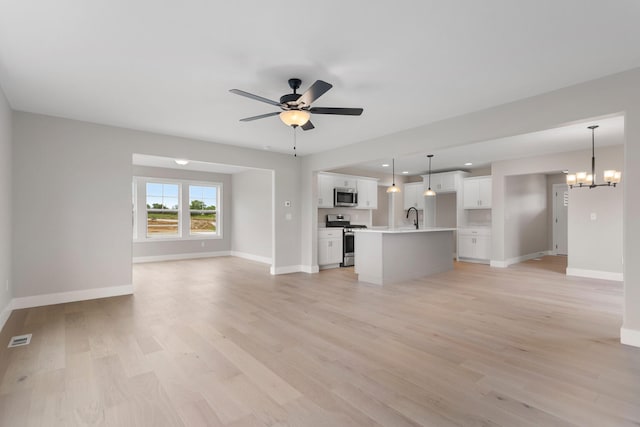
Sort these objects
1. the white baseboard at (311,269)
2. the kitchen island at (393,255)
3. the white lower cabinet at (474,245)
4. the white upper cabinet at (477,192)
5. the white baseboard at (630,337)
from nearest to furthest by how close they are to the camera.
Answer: the white baseboard at (630,337) → the kitchen island at (393,255) → the white baseboard at (311,269) → the white lower cabinet at (474,245) → the white upper cabinet at (477,192)

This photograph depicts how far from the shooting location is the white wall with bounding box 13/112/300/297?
4.08 meters

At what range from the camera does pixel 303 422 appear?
179 cm

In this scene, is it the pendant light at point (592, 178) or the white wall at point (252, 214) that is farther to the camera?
the white wall at point (252, 214)

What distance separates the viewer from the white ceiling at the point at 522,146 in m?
4.87

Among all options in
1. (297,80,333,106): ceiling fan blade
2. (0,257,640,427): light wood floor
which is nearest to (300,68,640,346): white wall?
(0,257,640,427): light wood floor

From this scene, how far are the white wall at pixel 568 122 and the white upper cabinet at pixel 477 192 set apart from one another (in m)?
4.29

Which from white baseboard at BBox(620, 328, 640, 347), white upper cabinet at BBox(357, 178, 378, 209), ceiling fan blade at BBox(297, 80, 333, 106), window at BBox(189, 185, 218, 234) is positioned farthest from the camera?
window at BBox(189, 185, 218, 234)

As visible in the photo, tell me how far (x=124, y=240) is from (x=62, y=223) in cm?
78

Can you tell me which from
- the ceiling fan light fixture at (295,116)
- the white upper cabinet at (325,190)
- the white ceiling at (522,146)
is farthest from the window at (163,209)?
the ceiling fan light fixture at (295,116)

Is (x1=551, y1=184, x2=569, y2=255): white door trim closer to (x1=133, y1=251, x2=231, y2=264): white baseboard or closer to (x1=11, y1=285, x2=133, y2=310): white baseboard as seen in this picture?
(x1=133, y1=251, x2=231, y2=264): white baseboard

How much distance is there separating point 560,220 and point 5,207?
12214 mm

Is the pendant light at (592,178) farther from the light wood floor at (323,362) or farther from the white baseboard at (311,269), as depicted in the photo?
the white baseboard at (311,269)

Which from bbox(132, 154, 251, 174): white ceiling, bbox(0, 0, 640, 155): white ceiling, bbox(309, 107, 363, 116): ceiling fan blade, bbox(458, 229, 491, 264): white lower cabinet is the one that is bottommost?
bbox(458, 229, 491, 264): white lower cabinet

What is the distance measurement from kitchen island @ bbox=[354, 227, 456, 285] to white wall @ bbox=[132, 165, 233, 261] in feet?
16.7
